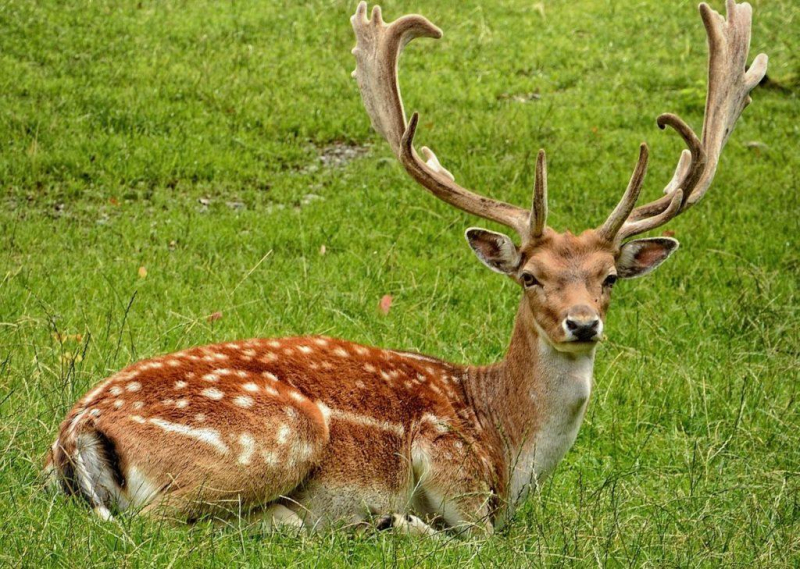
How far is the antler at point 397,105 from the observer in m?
5.85

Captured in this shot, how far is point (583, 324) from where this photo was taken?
16.3ft

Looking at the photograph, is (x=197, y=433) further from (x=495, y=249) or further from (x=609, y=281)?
(x=609, y=281)

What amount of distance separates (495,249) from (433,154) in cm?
69

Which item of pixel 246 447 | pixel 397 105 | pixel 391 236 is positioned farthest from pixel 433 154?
pixel 391 236

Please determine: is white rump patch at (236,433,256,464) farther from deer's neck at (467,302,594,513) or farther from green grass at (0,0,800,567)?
deer's neck at (467,302,594,513)

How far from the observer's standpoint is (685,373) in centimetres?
672

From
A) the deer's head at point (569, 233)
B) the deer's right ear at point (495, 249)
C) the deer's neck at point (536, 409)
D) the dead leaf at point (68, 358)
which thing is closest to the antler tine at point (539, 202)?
the deer's head at point (569, 233)

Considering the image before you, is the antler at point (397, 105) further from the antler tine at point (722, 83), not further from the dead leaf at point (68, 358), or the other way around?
the dead leaf at point (68, 358)

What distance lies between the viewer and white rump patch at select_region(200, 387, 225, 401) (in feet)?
15.8

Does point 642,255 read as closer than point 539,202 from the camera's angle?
No

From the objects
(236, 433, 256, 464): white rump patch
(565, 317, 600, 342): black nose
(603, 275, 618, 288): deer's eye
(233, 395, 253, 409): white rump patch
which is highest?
(603, 275, 618, 288): deer's eye

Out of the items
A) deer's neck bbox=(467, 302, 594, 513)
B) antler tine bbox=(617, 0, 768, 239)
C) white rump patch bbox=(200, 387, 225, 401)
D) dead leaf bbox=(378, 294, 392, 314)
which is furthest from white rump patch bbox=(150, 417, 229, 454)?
dead leaf bbox=(378, 294, 392, 314)

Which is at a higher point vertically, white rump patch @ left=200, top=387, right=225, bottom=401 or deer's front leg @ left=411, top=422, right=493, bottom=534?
white rump patch @ left=200, top=387, right=225, bottom=401

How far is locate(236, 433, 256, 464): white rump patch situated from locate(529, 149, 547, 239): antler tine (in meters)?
1.62
